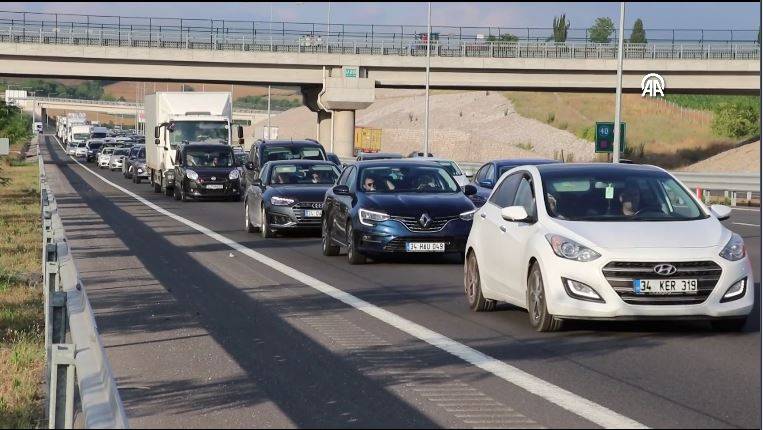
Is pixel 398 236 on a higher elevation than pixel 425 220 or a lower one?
lower

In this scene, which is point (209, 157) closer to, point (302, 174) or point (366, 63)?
point (302, 174)

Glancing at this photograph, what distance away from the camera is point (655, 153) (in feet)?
334

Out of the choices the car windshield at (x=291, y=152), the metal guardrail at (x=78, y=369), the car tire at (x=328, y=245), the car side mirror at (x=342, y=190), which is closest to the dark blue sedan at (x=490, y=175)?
the car tire at (x=328, y=245)

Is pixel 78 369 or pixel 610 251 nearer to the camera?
pixel 78 369

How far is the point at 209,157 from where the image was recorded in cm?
4462

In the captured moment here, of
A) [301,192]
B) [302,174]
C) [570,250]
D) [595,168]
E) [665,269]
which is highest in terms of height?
[595,168]

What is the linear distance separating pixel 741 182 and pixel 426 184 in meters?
25.2

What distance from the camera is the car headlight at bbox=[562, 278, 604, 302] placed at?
11961mm

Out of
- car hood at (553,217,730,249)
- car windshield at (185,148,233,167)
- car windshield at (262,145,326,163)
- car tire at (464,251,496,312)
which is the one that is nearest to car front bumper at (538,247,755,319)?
car hood at (553,217,730,249)

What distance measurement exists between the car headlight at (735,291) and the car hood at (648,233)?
0.36 metres

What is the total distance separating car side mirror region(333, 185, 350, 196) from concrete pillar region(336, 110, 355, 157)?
57623 millimetres

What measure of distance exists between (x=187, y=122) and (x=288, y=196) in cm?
2233

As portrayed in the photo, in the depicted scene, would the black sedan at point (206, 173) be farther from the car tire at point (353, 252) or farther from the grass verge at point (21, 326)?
the car tire at point (353, 252)

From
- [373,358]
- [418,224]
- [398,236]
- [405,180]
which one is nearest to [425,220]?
[418,224]
